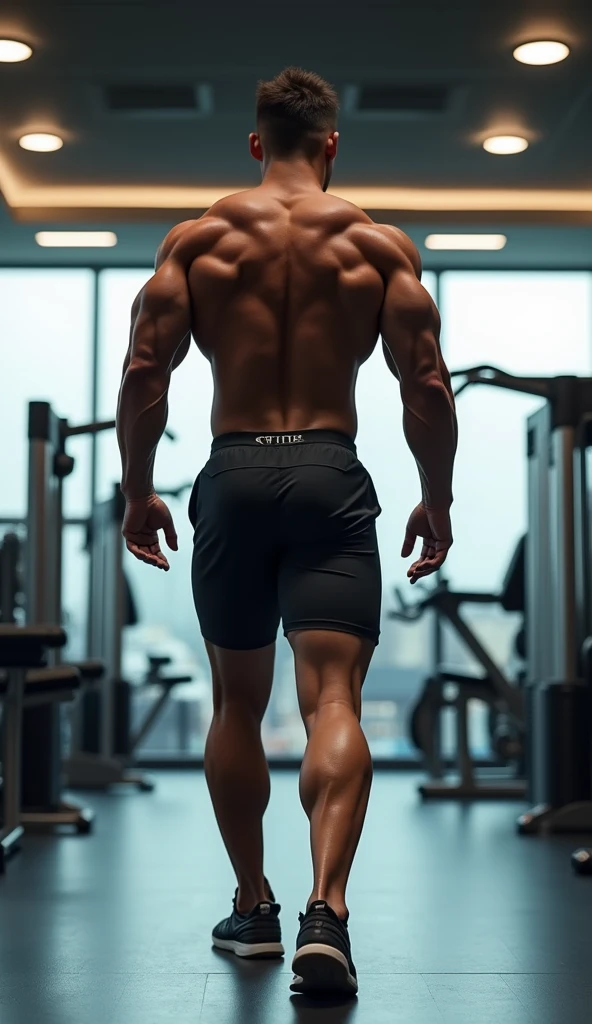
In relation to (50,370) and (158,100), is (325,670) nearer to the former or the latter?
(158,100)

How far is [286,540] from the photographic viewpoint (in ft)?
6.58

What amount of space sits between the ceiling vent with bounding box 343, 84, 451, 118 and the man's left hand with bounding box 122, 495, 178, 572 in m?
3.06

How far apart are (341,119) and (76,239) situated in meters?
1.58

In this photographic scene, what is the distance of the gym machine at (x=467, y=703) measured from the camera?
15.7 feet

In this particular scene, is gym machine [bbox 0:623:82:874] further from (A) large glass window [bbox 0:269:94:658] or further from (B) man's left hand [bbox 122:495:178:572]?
(A) large glass window [bbox 0:269:94:658]

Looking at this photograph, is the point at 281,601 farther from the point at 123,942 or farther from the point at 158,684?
the point at 158,684

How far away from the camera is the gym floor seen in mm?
1760

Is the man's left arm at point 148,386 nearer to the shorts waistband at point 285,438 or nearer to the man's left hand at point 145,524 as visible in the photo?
the man's left hand at point 145,524

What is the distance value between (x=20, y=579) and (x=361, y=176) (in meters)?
2.31

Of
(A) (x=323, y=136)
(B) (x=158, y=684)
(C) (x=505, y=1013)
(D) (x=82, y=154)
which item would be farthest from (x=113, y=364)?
(C) (x=505, y=1013)

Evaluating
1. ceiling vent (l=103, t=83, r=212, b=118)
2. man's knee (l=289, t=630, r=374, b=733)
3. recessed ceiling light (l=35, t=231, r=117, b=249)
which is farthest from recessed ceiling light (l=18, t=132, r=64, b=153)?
man's knee (l=289, t=630, r=374, b=733)

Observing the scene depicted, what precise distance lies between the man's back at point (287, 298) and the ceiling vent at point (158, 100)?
291 cm

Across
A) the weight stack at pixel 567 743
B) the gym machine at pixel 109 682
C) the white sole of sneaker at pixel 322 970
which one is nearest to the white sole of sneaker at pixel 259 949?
the white sole of sneaker at pixel 322 970

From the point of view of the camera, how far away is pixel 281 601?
2010mm
